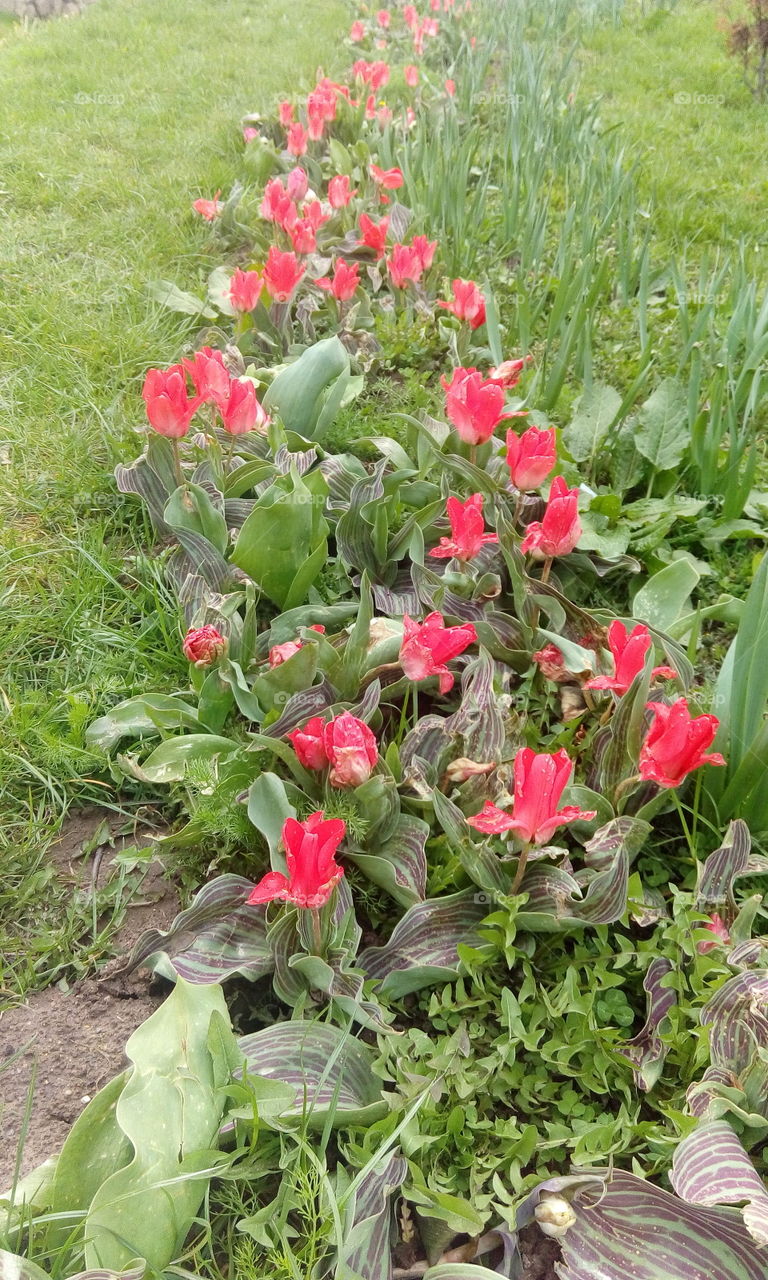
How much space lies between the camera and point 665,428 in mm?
2180

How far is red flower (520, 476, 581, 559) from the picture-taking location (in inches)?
64.7

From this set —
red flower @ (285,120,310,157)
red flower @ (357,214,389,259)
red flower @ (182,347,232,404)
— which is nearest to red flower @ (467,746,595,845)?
red flower @ (182,347,232,404)

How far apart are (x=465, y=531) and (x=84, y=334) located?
175 cm

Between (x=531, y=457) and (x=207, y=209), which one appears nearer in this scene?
(x=531, y=457)

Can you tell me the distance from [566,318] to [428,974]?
6.62 ft

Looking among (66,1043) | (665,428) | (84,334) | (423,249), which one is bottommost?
(66,1043)

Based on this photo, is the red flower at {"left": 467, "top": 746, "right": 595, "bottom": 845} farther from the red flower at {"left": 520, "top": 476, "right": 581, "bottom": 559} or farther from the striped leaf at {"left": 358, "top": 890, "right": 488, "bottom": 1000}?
the red flower at {"left": 520, "top": 476, "right": 581, "bottom": 559}

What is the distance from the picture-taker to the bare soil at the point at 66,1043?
3.99 feet

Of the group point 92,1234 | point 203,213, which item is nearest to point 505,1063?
point 92,1234

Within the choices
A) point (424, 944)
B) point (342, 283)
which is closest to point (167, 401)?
point (342, 283)

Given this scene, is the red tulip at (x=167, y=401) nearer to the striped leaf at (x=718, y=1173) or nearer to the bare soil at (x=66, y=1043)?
the bare soil at (x=66, y=1043)

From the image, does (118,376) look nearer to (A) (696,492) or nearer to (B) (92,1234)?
(A) (696,492)

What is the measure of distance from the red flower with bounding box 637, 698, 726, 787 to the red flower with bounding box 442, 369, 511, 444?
80 cm

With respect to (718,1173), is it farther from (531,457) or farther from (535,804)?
(531,457)
